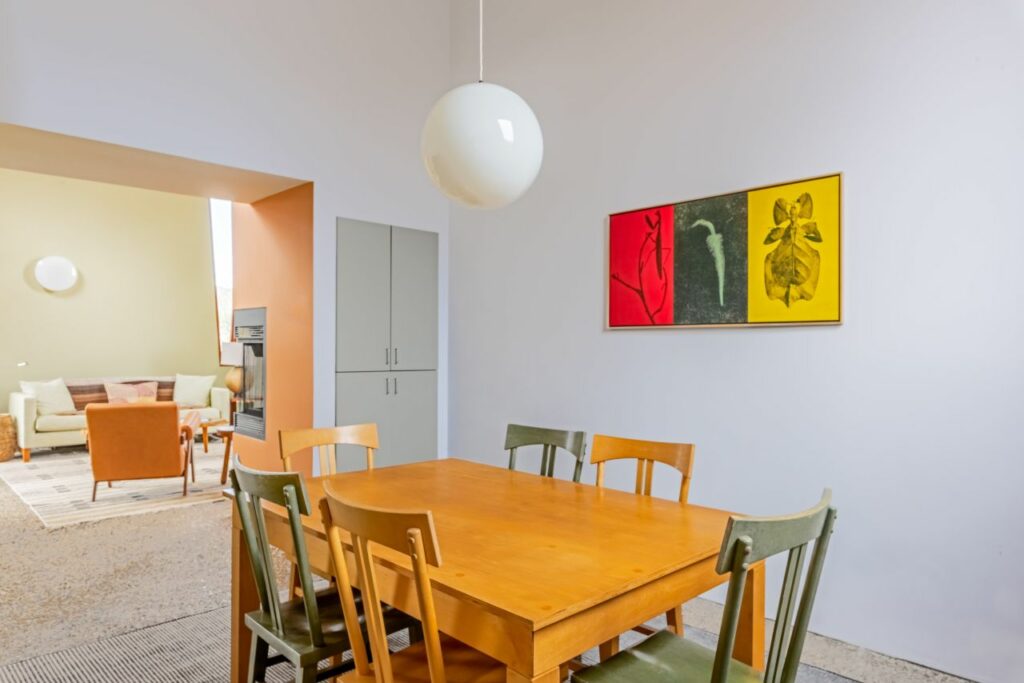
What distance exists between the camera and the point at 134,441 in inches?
Result: 196

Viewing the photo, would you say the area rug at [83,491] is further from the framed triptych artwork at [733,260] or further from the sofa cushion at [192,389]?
the framed triptych artwork at [733,260]

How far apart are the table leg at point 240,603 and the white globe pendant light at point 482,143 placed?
1.26 m

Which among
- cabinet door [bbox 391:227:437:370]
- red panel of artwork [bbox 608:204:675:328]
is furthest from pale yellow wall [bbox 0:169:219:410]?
red panel of artwork [bbox 608:204:675:328]

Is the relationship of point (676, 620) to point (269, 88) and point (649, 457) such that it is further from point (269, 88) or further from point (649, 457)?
point (269, 88)

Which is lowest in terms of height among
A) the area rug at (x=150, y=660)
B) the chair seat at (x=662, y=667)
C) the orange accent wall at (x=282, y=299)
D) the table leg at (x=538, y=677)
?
the area rug at (x=150, y=660)

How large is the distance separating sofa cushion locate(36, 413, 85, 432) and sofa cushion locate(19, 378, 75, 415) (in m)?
0.15

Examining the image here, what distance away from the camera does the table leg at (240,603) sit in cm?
205

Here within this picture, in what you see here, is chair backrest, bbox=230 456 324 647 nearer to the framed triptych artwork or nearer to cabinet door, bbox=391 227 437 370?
the framed triptych artwork

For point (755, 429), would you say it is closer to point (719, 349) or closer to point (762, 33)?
point (719, 349)

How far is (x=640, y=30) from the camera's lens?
3404mm

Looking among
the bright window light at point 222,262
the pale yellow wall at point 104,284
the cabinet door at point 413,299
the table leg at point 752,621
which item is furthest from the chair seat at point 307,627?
the bright window light at point 222,262

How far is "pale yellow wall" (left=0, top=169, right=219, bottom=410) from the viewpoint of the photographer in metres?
7.33

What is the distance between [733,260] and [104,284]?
7.80m

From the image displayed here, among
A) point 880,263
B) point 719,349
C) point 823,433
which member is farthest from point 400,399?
point 880,263
